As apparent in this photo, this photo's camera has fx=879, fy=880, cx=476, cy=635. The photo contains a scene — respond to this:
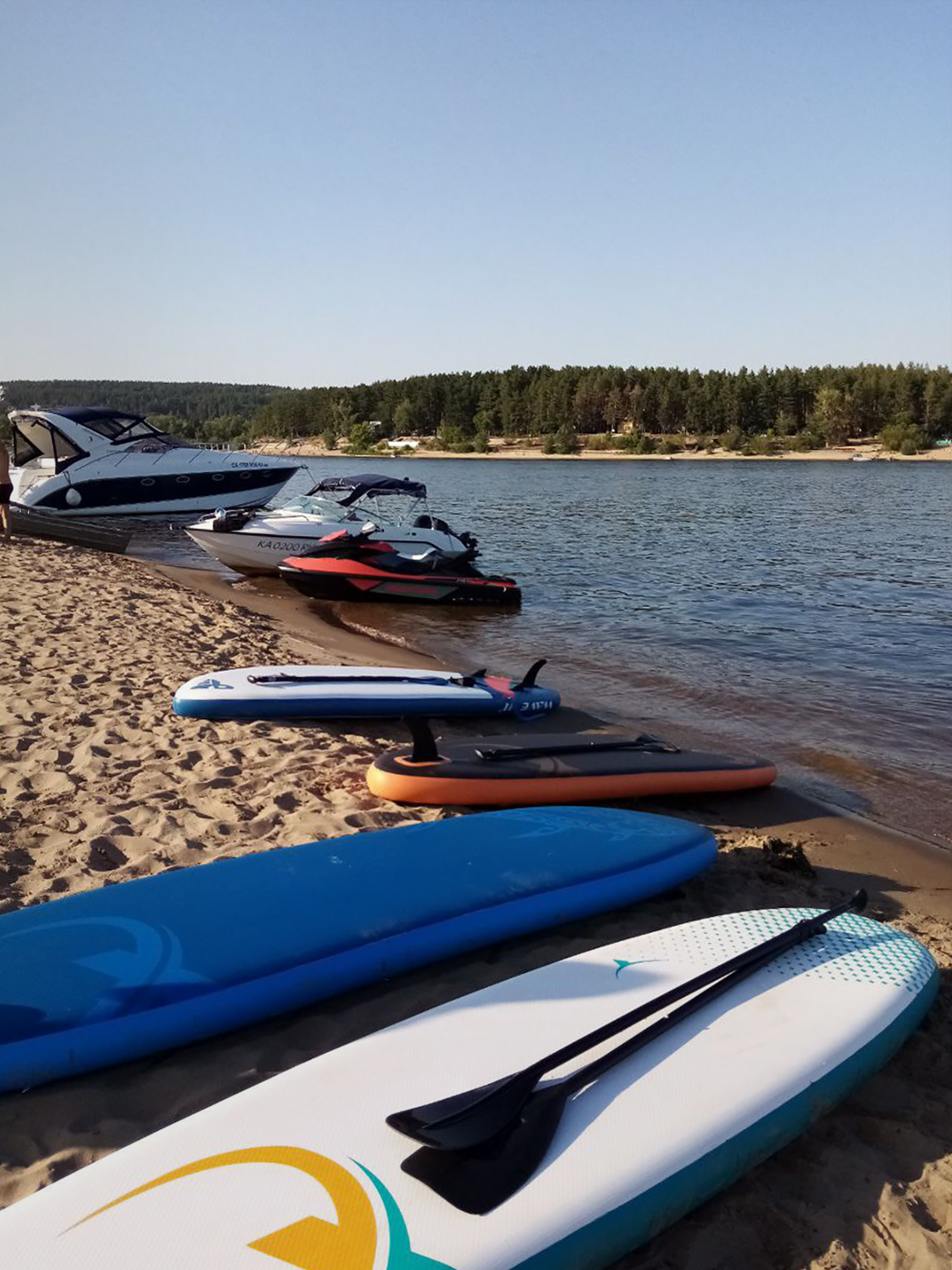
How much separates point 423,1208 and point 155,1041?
1305 millimetres

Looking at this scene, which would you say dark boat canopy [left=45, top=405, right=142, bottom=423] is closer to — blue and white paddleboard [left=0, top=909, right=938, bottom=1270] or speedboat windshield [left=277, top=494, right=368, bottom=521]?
speedboat windshield [left=277, top=494, right=368, bottom=521]

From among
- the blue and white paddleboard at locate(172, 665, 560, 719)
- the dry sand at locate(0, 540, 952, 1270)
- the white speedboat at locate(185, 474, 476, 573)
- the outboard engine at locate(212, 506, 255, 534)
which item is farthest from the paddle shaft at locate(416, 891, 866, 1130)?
the outboard engine at locate(212, 506, 255, 534)

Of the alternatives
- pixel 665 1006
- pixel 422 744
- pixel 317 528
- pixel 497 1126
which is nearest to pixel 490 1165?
pixel 497 1126

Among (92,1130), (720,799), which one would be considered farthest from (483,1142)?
(720,799)

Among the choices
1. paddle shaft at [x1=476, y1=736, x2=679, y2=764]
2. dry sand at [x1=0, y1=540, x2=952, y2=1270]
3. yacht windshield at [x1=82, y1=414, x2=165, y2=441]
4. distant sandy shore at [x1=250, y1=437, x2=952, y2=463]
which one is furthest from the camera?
distant sandy shore at [x1=250, y1=437, x2=952, y2=463]

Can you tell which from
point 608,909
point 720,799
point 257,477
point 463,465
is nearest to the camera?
point 608,909

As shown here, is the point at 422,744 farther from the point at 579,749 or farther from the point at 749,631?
the point at 749,631

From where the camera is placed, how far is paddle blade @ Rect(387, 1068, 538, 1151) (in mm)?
2506

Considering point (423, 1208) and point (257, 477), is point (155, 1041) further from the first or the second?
point (257, 477)

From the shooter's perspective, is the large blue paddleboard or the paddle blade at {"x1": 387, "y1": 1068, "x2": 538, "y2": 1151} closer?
the paddle blade at {"x1": 387, "y1": 1068, "x2": 538, "y2": 1151}

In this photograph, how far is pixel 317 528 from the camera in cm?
1549

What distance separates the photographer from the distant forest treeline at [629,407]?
80.1 metres

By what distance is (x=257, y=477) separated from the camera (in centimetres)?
2320

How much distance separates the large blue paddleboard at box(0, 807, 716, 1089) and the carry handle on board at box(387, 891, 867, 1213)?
3.14 ft
